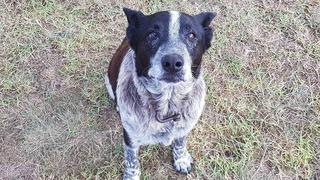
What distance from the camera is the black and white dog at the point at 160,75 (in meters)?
3.06

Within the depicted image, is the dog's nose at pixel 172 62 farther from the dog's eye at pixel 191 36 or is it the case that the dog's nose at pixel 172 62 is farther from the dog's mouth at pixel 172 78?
the dog's eye at pixel 191 36

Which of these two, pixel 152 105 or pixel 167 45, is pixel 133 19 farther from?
pixel 152 105

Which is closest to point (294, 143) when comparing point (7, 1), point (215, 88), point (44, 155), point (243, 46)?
Answer: point (215, 88)

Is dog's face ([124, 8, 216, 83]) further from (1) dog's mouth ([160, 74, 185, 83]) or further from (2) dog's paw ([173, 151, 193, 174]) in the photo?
(2) dog's paw ([173, 151, 193, 174])

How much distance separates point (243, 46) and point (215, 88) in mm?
626

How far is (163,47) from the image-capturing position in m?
3.05

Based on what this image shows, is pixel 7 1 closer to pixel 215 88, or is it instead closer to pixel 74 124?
pixel 74 124

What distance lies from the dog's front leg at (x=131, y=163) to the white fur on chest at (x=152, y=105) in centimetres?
22

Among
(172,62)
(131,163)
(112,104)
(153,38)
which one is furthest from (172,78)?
(112,104)

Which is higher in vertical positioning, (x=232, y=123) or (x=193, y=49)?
(x=193, y=49)

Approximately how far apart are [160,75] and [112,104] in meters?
1.48

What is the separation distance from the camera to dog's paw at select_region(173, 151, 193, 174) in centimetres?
403

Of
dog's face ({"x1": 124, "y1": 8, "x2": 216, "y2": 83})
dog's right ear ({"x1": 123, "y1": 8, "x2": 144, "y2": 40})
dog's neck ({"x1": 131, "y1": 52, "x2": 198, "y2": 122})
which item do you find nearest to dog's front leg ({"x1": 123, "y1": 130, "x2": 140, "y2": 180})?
dog's neck ({"x1": 131, "y1": 52, "x2": 198, "y2": 122})

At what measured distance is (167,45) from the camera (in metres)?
3.05
